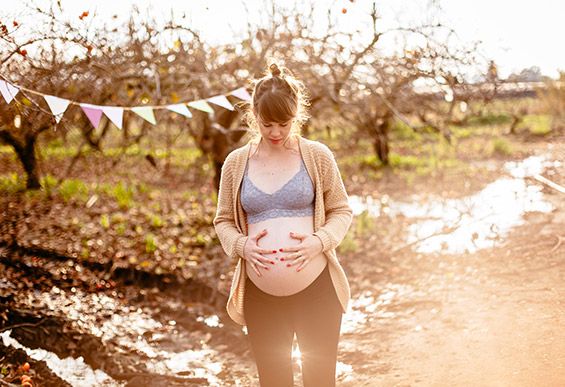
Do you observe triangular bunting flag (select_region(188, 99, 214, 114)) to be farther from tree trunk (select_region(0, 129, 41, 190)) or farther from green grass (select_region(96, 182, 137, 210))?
tree trunk (select_region(0, 129, 41, 190))

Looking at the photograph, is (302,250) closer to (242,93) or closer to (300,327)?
(300,327)

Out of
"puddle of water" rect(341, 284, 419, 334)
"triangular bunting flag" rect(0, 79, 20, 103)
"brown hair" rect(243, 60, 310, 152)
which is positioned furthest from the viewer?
"puddle of water" rect(341, 284, 419, 334)

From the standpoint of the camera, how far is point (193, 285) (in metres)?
5.91

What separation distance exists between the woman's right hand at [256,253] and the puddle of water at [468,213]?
4.77 meters

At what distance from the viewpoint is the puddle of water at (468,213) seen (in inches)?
279

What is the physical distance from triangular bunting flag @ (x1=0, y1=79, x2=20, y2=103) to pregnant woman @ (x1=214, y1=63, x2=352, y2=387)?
56.1 inches

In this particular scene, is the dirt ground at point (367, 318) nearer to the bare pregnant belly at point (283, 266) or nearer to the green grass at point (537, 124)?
the bare pregnant belly at point (283, 266)

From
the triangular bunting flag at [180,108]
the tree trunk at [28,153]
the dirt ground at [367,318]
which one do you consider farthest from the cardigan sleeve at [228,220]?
the tree trunk at [28,153]

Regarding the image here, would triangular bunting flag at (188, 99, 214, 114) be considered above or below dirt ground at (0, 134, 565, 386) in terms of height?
above

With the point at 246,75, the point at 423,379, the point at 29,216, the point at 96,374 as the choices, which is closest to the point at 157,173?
the point at 29,216

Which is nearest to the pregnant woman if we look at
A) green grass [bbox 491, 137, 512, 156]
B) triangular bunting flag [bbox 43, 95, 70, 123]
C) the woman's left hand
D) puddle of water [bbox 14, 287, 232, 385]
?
the woman's left hand

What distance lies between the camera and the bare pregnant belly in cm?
230

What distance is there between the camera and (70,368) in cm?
429

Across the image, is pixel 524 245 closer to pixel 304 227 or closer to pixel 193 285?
pixel 193 285
